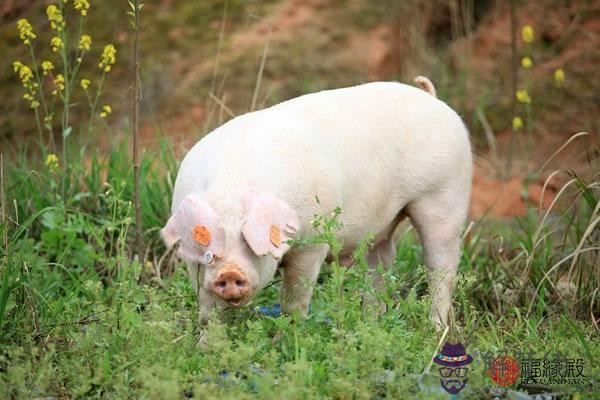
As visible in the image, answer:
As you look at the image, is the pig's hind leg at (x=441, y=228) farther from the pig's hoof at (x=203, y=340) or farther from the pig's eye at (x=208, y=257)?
the pig's eye at (x=208, y=257)

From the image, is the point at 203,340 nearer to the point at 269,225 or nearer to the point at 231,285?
the point at 231,285

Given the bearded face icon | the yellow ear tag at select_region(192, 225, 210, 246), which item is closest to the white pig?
the yellow ear tag at select_region(192, 225, 210, 246)

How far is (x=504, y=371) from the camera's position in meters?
3.63

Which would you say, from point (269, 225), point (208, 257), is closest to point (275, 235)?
point (269, 225)

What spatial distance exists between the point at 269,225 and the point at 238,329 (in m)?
0.70

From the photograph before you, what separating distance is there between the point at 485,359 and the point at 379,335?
1.54 feet

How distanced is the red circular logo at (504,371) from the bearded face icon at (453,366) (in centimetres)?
13

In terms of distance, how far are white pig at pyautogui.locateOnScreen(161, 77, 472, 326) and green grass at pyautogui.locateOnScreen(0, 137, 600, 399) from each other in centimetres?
18

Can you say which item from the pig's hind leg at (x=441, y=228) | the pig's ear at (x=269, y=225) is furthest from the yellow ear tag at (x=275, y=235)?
the pig's hind leg at (x=441, y=228)

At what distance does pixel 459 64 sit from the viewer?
9242 mm

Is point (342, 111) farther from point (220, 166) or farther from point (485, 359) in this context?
point (485, 359)

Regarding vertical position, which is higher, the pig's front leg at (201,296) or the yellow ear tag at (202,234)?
the yellow ear tag at (202,234)

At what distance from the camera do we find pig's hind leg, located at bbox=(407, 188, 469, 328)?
474cm

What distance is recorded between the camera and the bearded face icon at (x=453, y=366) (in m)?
3.44
